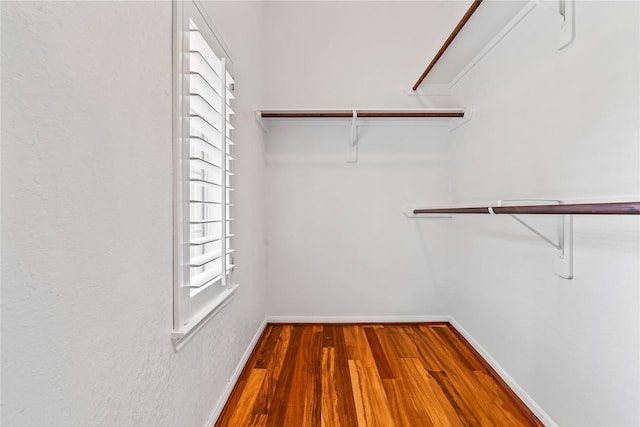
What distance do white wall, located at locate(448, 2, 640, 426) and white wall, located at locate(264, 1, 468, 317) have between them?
0.57 metres

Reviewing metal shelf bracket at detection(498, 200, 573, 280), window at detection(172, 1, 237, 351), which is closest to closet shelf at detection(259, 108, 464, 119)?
window at detection(172, 1, 237, 351)

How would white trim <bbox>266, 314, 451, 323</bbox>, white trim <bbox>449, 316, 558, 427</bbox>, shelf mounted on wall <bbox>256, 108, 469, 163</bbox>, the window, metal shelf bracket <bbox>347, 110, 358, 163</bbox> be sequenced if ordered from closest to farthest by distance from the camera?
1. the window
2. white trim <bbox>449, 316, 558, 427</bbox>
3. shelf mounted on wall <bbox>256, 108, 469, 163</bbox>
4. metal shelf bracket <bbox>347, 110, 358, 163</bbox>
5. white trim <bbox>266, 314, 451, 323</bbox>

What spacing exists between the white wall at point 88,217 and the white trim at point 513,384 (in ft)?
4.84

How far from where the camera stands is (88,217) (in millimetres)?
613

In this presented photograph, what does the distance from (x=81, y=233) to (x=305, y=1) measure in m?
2.50

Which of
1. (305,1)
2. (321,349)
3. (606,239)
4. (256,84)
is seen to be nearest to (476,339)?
(321,349)

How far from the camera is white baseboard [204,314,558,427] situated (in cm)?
136

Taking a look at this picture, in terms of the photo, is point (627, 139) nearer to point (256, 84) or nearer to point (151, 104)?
point (151, 104)

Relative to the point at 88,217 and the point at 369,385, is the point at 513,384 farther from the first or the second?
the point at 88,217

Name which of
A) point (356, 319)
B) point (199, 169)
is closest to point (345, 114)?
point (199, 169)

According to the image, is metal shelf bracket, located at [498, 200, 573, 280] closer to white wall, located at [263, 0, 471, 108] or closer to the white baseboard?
the white baseboard

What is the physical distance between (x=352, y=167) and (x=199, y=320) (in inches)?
67.0

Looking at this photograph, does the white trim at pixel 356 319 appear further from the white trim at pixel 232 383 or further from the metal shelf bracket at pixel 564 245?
the metal shelf bracket at pixel 564 245

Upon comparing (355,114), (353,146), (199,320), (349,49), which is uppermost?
(349,49)
